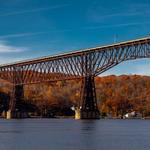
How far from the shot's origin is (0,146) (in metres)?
47.8

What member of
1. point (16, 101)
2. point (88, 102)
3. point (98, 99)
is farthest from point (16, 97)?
point (98, 99)

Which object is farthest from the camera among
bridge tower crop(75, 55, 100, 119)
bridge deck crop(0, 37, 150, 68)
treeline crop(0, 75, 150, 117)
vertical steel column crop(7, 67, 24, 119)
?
treeline crop(0, 75, 150, 117)

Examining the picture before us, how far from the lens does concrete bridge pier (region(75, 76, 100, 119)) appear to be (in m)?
118

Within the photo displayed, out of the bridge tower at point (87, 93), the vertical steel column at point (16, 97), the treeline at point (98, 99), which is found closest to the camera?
the bridge tower at point (87, 93)

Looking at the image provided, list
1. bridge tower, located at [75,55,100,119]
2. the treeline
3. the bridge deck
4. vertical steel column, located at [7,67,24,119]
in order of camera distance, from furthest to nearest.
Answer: the treeline, vertical steel column, located at [7,67,24,119], bridge tower, located at [75,55,100,119], the bridge deck

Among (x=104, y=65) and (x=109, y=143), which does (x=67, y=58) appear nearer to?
(x=104, y=65)

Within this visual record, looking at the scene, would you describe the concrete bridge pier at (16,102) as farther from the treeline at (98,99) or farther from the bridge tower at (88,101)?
the bridge tower at (88,101)

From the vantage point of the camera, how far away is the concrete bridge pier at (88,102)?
4653 inches

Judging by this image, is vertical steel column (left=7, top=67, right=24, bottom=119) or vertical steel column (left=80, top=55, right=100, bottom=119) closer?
vertical steel column (left=80, top=55, right=100, bottom=119)

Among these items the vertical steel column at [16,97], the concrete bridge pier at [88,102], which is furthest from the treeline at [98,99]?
the concrete bridge pier at [88,102]

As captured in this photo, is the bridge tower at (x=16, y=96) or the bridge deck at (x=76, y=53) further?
the bridge tower at (x=16, y=96)

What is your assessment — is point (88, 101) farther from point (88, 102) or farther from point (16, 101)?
point (16, 101)

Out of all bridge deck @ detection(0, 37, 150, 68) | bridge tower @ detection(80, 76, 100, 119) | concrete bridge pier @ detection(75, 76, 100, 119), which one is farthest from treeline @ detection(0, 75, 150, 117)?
bridge tower @ detection(80, 76, 100, 119)

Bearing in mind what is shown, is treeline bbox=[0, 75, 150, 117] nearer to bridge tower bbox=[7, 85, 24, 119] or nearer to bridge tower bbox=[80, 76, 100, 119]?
bridge tower bbox=[7, 85, 24, 119]
